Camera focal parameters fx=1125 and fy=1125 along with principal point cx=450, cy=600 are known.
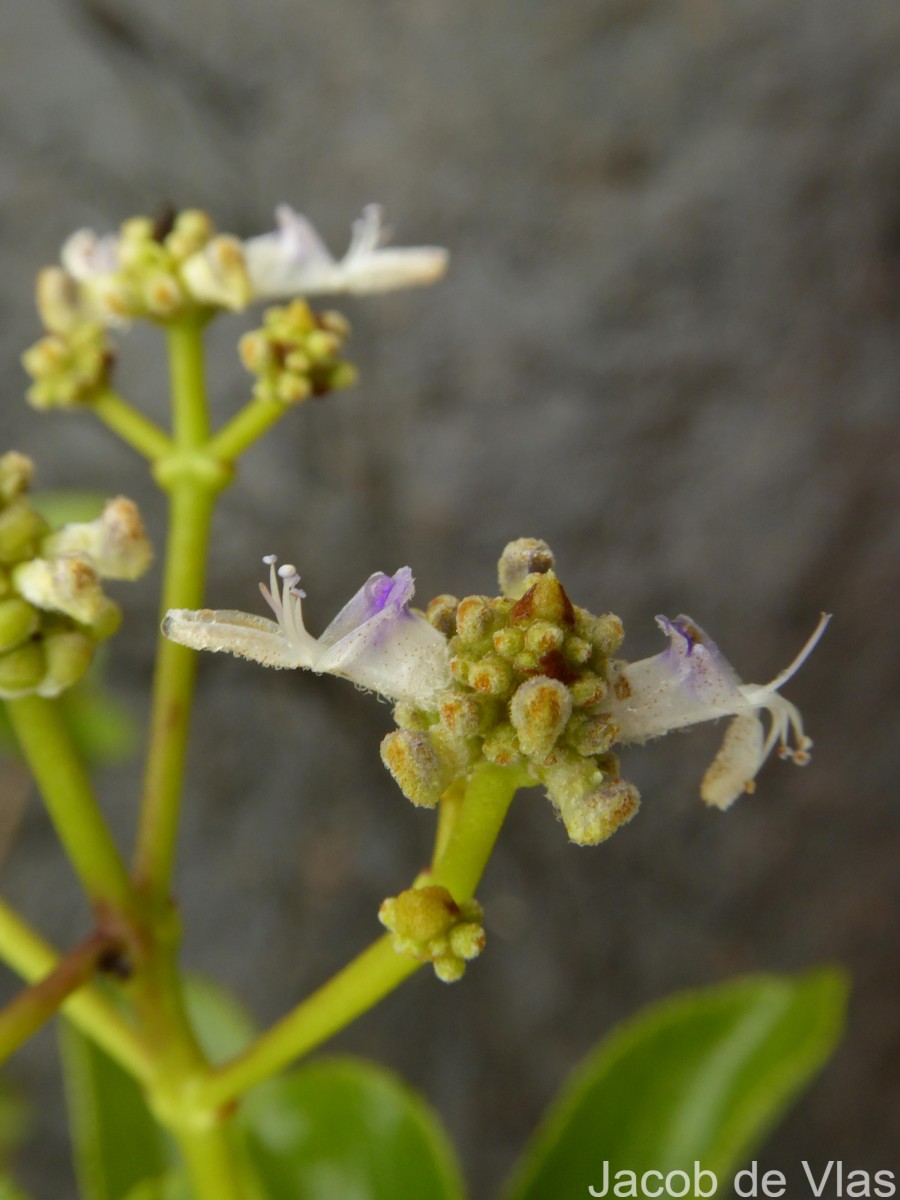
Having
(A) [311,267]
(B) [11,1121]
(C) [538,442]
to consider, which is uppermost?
(C) [538,442]

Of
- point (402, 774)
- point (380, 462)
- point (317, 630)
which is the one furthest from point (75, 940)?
point (402, 774)

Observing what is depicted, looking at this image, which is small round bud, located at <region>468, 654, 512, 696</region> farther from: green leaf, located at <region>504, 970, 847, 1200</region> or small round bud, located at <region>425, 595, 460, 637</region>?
green leaf, located at <region>504, 970, 847, 1200</region>

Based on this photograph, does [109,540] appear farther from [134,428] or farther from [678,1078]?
[678,1078]

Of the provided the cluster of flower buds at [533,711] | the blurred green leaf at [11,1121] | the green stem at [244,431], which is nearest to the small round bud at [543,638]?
the cluster of flower buds at [533,711]

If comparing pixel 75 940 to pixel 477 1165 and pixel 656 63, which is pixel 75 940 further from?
pixel 656 63

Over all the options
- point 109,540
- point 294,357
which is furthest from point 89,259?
point 109,540

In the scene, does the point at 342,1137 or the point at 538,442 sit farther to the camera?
the point at 538,442

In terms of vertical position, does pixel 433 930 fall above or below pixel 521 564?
below
